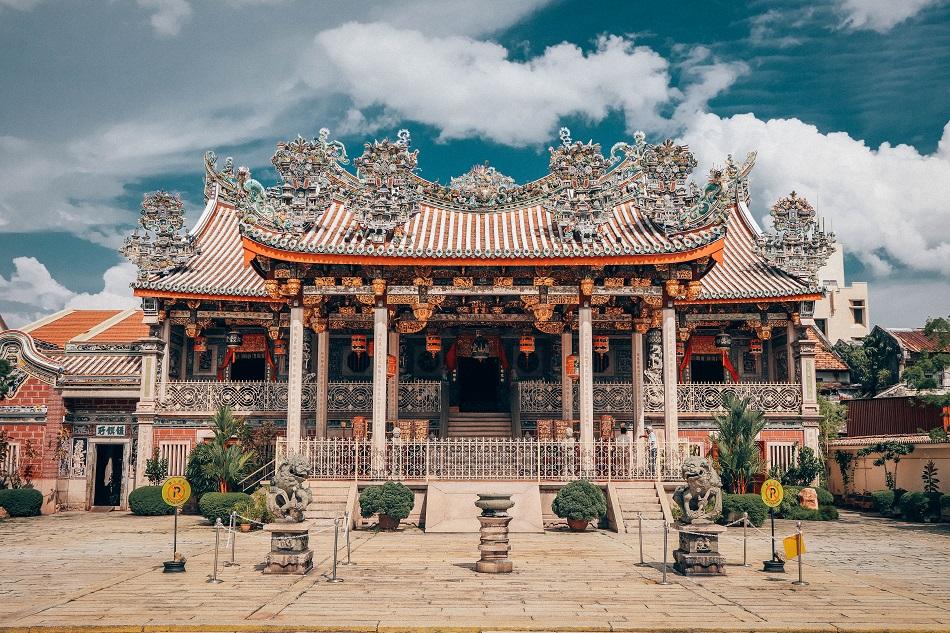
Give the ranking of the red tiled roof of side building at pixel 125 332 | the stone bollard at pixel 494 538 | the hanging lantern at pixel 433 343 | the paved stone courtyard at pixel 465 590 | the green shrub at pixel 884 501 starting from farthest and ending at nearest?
1. the red tiled roof of side building at pixel 125 332
2. the hanging lantern at pixel 433 343
3. the green shrub at pixel 884 501
4. the stone bollard at pixel 494 538
5. the paved stone courtyard at pixel 465 590

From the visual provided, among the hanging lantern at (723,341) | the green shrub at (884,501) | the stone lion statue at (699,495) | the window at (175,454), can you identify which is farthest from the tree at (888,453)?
the window at (175,454)

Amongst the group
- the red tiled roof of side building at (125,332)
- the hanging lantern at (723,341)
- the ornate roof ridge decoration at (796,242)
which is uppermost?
the ornate roof ridge decoration at (796,242)

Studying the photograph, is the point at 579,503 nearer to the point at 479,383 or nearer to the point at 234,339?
the point at 479,383

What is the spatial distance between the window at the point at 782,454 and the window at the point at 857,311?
2889cm

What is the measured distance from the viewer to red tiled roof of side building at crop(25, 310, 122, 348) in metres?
31.6

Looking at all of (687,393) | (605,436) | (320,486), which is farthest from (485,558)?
(687,393)

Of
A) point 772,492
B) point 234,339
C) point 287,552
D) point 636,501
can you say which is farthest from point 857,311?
point 287,552

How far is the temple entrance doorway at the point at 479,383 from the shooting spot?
2736 centimetres

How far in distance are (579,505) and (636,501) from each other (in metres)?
1.66

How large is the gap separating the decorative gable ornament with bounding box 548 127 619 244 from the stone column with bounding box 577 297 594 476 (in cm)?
190

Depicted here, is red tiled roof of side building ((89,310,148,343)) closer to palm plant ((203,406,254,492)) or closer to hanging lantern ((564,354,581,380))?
palm plant ((203,406,254,492))

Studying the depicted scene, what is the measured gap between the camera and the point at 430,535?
17578 millimetres

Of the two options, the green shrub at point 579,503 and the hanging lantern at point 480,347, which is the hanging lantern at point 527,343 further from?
the green shrub at point 579,503

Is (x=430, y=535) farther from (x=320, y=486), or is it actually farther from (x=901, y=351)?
(x=901, y=351)
